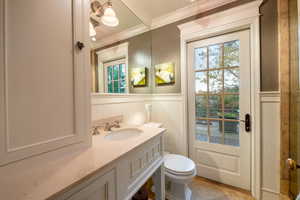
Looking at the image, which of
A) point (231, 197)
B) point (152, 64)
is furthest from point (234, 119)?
point (152, 64)

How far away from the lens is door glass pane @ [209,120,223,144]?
1.72 m

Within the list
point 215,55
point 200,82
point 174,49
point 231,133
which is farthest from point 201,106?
point 174,49

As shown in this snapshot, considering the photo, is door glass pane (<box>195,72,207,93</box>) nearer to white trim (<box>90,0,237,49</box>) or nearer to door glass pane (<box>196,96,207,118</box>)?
door glass pane (<box>196,96,207,118</box>)

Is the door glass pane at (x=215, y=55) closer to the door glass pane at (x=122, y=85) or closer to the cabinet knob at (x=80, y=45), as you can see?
the door glass pane at (x=122, y=85)

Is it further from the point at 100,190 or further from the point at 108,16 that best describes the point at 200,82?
the point at 100,190

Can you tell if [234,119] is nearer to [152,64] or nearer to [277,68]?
[277,68]

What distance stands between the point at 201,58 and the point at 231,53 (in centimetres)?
37

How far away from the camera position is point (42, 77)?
59 cm

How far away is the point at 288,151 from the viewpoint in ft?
3.84

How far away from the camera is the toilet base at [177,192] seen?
4.58ft

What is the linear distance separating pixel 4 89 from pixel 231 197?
2.18 m

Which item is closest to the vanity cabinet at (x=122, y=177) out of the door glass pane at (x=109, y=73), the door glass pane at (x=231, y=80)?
the door glass pane at (x=109, y=73)

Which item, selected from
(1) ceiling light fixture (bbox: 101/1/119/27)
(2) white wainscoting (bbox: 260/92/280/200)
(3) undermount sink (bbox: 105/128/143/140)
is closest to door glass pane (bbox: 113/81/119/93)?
(3) undermount sink (bbox: 105/128/143/140)

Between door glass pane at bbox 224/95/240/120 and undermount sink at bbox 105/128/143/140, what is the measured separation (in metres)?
1.23
